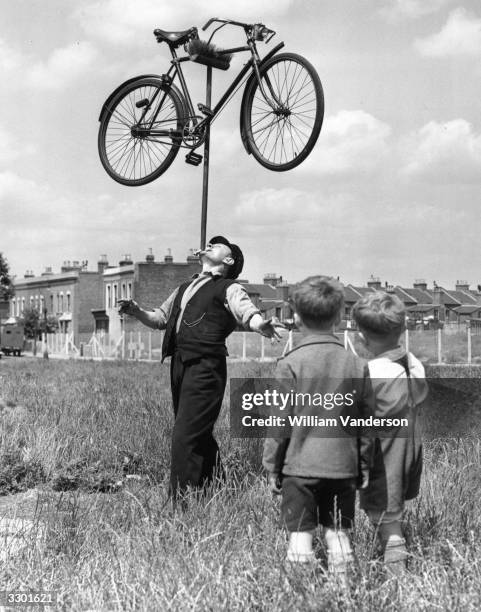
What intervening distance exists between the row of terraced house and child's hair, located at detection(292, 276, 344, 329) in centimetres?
5148

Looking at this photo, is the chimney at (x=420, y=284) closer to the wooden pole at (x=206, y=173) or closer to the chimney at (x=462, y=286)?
the chimney at (x=462, y=286)

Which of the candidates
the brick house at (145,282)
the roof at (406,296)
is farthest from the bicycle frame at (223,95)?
the roof at (406,296)

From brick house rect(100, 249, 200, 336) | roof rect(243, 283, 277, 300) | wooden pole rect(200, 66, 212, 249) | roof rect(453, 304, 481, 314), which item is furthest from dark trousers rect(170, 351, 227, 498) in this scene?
roof rect(453, 304, 481, 314)

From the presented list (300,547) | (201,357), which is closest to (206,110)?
(201,357)

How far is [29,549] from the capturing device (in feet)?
13.4

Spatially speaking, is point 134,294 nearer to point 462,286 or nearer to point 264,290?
point 264,290

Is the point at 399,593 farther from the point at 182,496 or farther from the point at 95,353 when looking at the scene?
the point at 95,353

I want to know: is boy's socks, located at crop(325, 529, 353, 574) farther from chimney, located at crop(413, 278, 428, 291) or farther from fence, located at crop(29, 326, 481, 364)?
chimney, located at crop(413, 278, 428, 291)

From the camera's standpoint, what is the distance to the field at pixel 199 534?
335 cm

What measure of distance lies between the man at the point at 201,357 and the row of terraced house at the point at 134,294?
49.9 metres

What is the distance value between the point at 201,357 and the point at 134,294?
59188mm

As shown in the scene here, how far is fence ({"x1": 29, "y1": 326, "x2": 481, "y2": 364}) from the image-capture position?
3000 cm

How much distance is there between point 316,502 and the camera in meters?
3.68

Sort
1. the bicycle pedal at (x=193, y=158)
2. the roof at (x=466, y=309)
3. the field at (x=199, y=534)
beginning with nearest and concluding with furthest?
the field at (x=199, y=534), the bicycle pedal at (x=193, y=158), the roof at (x=466, y=309)
